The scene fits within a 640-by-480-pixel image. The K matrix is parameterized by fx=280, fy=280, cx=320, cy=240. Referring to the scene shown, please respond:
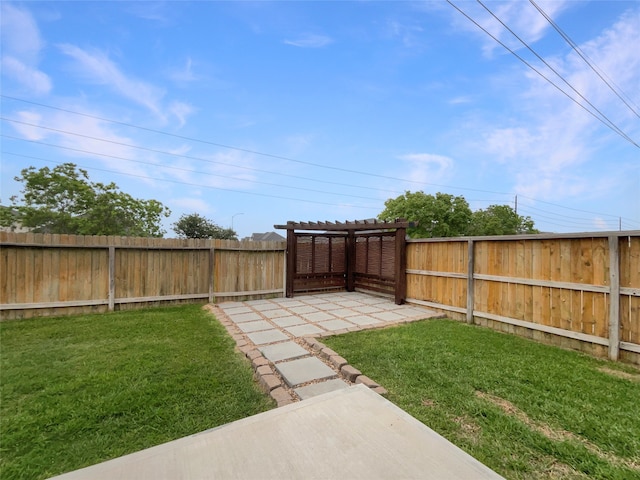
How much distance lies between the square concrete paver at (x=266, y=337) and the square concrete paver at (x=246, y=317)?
2.81 feet

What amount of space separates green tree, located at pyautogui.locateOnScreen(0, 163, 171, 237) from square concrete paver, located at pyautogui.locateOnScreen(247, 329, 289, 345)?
18.5m

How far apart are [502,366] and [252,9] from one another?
7.11 meters

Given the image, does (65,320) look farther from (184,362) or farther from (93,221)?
(93,221)

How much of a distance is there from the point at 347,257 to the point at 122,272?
5624 mm

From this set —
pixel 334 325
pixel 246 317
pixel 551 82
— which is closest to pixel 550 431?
pixel 334 325

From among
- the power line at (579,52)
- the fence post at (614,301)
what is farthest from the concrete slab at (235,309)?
the power line at (579,52)

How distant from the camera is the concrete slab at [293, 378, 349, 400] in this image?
2.45m

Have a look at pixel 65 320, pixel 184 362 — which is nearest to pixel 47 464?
pixel 184 362

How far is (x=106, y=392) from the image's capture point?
2416mm

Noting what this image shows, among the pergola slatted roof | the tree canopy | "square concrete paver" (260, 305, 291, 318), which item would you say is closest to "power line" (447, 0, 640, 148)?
the pergola slatted roof

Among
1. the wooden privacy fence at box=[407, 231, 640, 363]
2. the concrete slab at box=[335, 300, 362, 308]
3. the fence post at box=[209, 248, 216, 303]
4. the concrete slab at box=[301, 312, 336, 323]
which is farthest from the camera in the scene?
the fence post at box=[209, 248, 216, 303]

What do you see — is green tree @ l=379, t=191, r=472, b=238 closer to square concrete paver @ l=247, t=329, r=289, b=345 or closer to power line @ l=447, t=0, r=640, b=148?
power line @ l=447, t=0, r=640, b=148

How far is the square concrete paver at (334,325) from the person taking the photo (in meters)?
4.50

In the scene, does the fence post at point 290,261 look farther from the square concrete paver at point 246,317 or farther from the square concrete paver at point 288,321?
the square concrete paver at point 288,321
